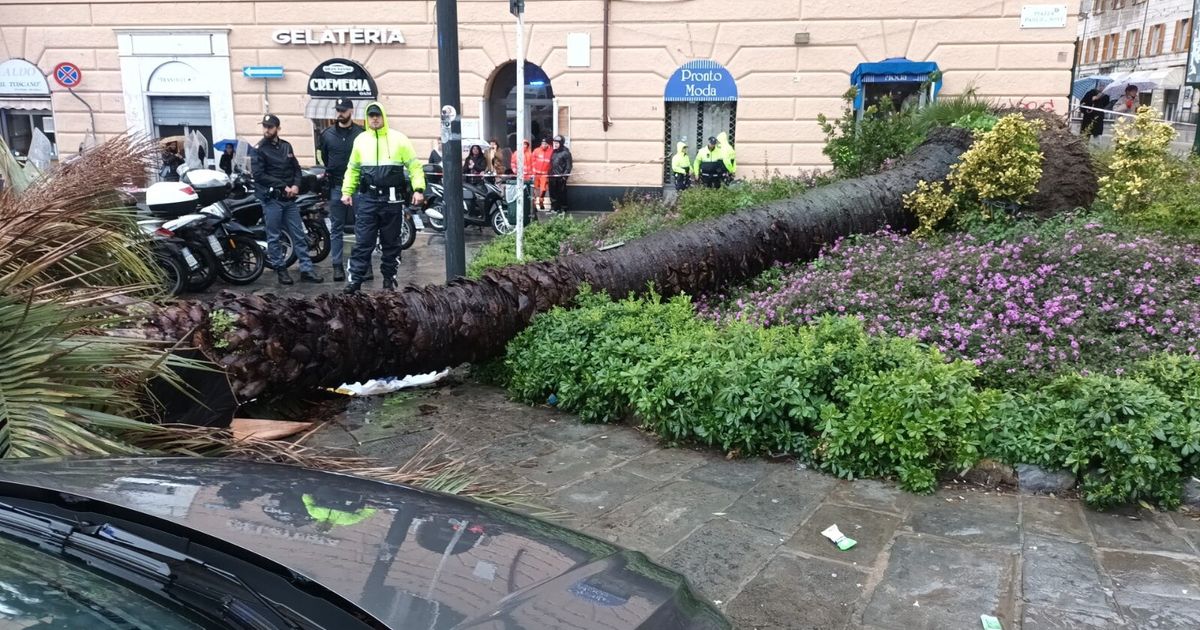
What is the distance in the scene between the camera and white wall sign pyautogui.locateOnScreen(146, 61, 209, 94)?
1775cm

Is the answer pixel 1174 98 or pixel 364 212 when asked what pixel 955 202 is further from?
pixel 1174 98

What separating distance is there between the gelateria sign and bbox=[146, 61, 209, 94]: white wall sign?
5.96 feet

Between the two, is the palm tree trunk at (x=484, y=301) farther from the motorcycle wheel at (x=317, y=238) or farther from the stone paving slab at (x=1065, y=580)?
the motorcycle wheel at (x=317, y=238)

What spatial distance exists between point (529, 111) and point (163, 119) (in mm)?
7360

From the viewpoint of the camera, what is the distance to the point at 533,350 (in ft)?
18.7

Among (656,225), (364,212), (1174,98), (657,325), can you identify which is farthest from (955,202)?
(1174,98)

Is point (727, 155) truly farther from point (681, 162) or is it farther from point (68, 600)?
point (68, 600)

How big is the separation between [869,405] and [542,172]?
13.1 metres

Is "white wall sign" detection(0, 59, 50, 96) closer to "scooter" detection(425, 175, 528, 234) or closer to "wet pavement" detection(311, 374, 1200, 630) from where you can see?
"scooter" detection(425, 175, 528, 234)

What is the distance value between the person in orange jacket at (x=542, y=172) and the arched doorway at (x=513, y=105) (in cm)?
81

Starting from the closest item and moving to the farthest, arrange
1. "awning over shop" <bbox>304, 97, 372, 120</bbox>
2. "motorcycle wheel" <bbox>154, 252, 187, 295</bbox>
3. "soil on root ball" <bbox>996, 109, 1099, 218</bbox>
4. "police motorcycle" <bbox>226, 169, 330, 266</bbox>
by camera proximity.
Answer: "soil on root ball" <bbox>996, 109, 1099, 218</bbox>, "motorcycle wheel" <bbox>154, 252, 187, 295</bbox>, "police motorcycle" <bbox>226, 169, 330, 266</bbox>, "awning over shop" <bbox>304, 97, 372, 120</bbox>

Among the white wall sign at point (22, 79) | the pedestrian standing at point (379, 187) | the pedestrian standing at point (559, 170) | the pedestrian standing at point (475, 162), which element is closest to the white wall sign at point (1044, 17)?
the pedestrian standing at point (559, 170)

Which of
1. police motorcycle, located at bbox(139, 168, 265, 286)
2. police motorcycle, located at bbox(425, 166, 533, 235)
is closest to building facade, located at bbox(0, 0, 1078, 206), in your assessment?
police motorcycle, located at bbox(425, 166, 533, 235)

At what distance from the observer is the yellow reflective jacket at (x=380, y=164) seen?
8.62 metres
